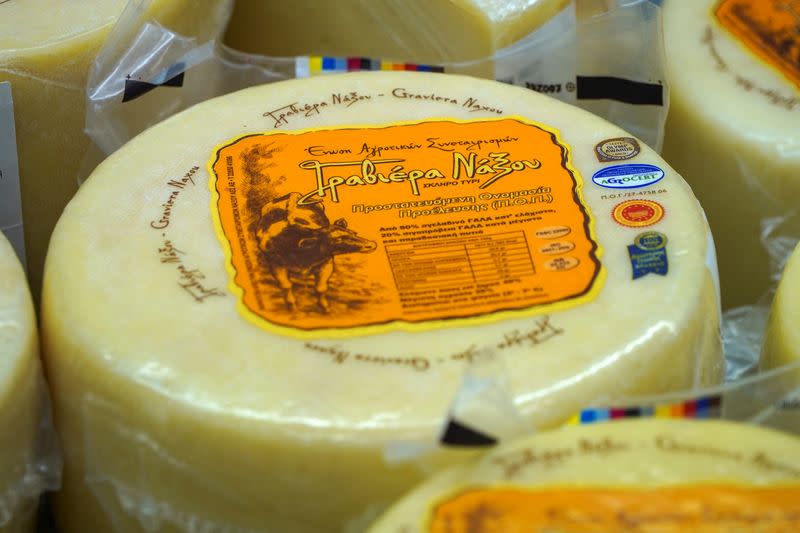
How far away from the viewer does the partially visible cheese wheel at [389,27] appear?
1354 mm

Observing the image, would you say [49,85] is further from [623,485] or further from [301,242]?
[623,485]

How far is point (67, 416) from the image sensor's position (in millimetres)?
971

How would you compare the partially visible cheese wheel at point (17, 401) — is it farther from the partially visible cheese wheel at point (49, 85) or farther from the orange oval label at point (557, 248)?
the orange oval label at point (557, 248)

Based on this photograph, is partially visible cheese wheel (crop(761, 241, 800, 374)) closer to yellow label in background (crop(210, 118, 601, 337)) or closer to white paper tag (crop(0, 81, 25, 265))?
yellow label in background (crop(210, 118, 601, 337))

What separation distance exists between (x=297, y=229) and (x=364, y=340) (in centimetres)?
19

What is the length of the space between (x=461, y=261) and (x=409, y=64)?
0.49 m

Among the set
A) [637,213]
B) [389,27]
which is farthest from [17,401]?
[389,27]

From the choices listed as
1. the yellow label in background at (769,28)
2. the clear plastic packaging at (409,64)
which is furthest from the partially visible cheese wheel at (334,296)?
the yellow label in background at (769,28)

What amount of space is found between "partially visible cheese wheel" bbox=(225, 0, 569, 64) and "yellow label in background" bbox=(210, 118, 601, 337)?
183mm

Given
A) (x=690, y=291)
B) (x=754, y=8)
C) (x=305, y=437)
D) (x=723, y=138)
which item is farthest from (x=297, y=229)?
Result: (x=754, y=8)

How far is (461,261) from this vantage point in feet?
3.38

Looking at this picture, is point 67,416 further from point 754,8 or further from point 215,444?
point 754,8

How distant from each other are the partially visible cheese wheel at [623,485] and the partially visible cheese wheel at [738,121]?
0.52 meters

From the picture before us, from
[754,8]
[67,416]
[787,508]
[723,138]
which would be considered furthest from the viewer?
[754,8]
